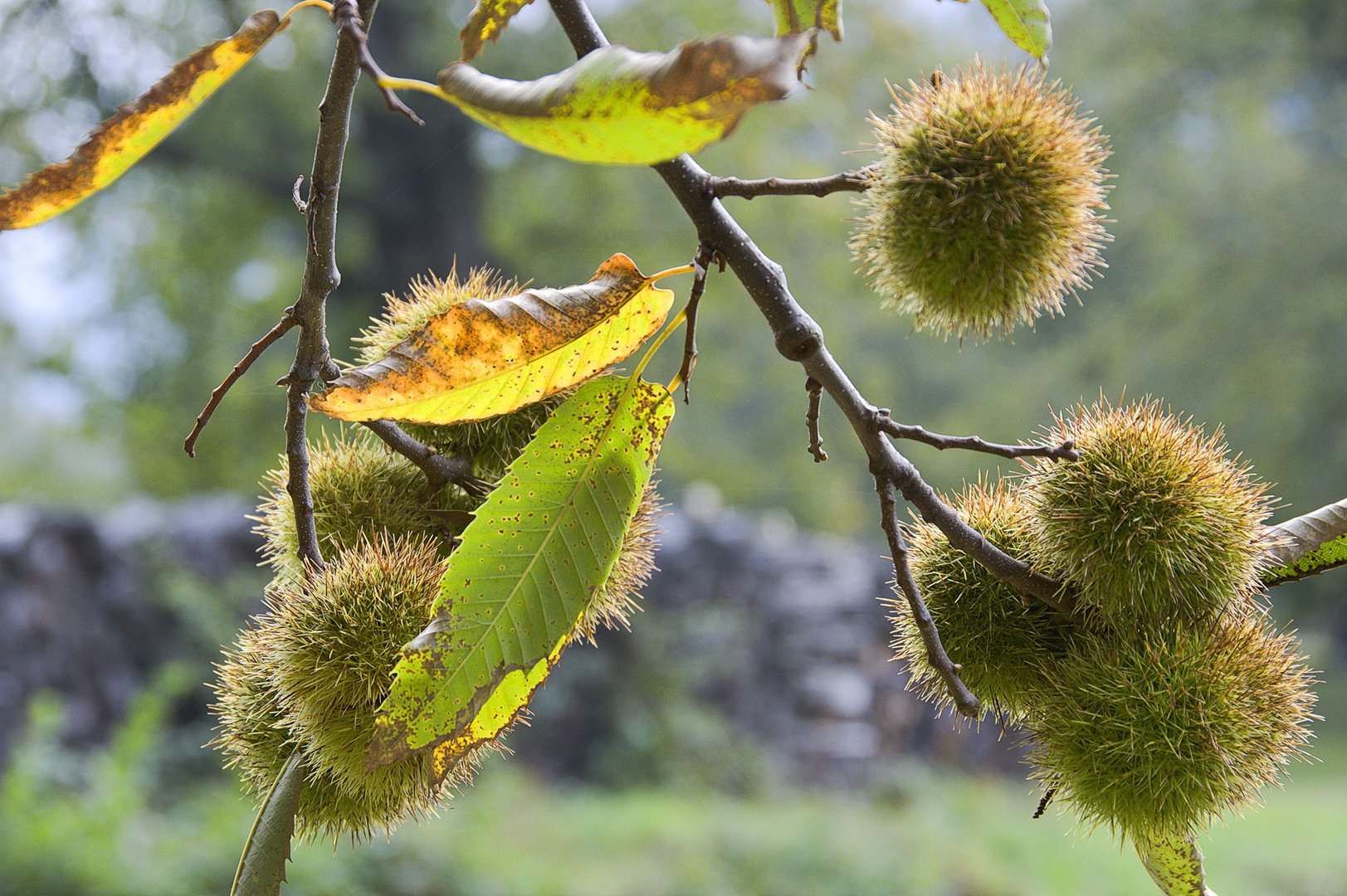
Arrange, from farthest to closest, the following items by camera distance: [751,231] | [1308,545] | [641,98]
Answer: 1. [751,231]
2. [1308,545]
3. [641,98]

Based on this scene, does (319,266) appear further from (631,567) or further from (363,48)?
(631,567)

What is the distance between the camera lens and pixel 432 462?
0.60 meters

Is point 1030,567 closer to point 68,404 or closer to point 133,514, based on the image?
point 133,514

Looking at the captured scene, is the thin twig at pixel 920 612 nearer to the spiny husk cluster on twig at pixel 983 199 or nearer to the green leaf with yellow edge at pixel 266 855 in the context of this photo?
the spiny husk cluster on twig at pixel 983 199

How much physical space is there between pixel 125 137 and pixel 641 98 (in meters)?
0.28

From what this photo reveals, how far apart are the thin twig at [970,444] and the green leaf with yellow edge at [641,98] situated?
0.65 ft

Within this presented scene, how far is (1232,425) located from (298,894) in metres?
8.27

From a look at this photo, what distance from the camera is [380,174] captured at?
679 cm

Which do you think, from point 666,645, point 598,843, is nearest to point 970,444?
point 598,843

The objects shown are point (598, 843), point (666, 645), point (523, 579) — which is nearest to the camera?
point (523, 579)

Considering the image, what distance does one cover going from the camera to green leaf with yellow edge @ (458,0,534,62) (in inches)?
24.4

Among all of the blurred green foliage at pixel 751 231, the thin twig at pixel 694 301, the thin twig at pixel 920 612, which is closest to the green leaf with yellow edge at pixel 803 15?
the thin twig at pixel 694 301

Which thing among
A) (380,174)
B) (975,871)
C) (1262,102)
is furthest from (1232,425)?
(380,174)

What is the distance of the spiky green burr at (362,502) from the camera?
661 millimetres
